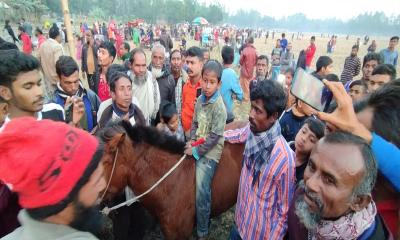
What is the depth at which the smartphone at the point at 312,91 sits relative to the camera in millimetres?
1633

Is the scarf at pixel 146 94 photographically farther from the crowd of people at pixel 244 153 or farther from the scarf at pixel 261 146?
the scarf at pixel 261 146

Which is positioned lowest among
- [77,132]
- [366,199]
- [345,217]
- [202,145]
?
[202,145]

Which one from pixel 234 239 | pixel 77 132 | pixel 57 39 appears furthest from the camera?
pixel 57 39

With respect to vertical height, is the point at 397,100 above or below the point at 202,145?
above

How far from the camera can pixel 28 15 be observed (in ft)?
135

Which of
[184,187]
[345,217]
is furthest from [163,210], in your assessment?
[345,217]

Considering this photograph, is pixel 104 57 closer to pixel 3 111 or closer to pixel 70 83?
pixel 70 83

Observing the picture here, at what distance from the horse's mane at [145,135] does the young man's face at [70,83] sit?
3.32ft

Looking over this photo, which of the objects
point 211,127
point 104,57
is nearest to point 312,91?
point 211,127

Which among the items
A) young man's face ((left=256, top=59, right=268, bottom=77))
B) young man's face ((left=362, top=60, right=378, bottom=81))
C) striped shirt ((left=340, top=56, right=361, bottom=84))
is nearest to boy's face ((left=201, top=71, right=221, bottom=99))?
young man's face ((left=362, top=60, right=378, bottom=81))

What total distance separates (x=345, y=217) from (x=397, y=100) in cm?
77

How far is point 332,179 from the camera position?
1.42 m

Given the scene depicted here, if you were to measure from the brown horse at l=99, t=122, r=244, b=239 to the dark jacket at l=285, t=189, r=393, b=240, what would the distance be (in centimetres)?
119

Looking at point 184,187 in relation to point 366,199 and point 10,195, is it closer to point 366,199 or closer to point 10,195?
point 10,195
